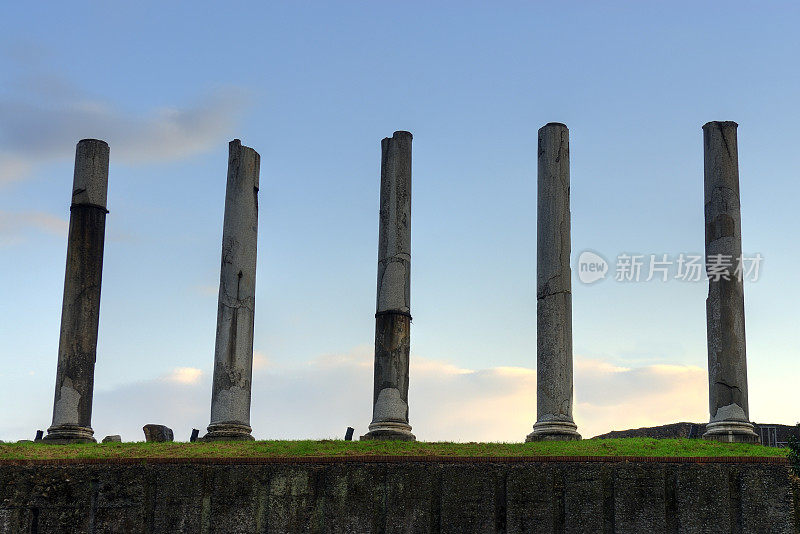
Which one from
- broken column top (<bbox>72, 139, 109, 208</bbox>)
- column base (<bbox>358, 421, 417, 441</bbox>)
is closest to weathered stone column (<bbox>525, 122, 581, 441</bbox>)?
column base (<bbox>358, 421, 417, 441</bbox>)

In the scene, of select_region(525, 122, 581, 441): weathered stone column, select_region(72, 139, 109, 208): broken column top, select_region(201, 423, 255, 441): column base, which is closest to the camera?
select_region(525, 122, 581, 441): weathered stone column

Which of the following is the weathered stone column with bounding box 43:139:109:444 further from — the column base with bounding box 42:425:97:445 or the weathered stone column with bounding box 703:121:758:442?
the weathered stone column with bounding box 703:121:758:442

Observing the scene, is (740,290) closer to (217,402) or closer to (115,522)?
(217,402)

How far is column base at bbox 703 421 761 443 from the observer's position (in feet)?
99.7

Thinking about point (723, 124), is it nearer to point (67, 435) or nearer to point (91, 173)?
point (91, 173)

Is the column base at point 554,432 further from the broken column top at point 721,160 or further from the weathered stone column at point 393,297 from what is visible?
the broken column top at point 721,160

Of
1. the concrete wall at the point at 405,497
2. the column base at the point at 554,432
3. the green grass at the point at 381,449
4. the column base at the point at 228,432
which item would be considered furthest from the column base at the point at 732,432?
the column base at the point at 228,432

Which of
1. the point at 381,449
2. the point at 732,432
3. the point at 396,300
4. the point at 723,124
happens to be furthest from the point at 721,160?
the point at 381,449

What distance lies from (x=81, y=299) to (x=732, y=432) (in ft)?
57.1

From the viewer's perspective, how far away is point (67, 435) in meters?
31.8

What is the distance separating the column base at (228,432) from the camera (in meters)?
31.3

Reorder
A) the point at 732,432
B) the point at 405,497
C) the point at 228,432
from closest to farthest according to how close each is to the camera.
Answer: the point at 405,497 < the point at 732,432 < the point at 228,432

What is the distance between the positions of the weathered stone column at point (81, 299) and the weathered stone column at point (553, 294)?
11.8 m

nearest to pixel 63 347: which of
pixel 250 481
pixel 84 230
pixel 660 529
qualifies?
pixel 84 230
